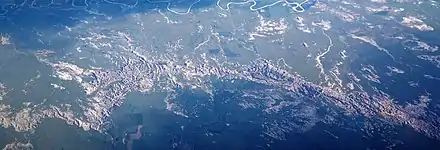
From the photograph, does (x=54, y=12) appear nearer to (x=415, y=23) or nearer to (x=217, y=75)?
(x=217, y=75)

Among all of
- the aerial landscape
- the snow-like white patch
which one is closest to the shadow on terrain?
the aerial landscape

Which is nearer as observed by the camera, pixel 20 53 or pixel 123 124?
pixel 123 124

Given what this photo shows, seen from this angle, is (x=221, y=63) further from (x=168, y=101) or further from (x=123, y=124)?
(x=123, y=124)

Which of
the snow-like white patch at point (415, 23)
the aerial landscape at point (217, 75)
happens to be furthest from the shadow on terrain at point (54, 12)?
the snow-like white patch at point (415, 23)

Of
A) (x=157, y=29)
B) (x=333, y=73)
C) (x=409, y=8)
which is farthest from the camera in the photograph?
(x=409, y=8)

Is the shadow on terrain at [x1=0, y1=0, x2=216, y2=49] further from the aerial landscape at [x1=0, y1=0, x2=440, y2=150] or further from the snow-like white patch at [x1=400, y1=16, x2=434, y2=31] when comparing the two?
the snow-like white patch at [x1=400, y1=16, x2=434, y2=31]

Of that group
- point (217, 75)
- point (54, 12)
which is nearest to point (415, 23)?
point (217, 75)

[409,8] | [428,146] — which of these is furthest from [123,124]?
[409,8]
